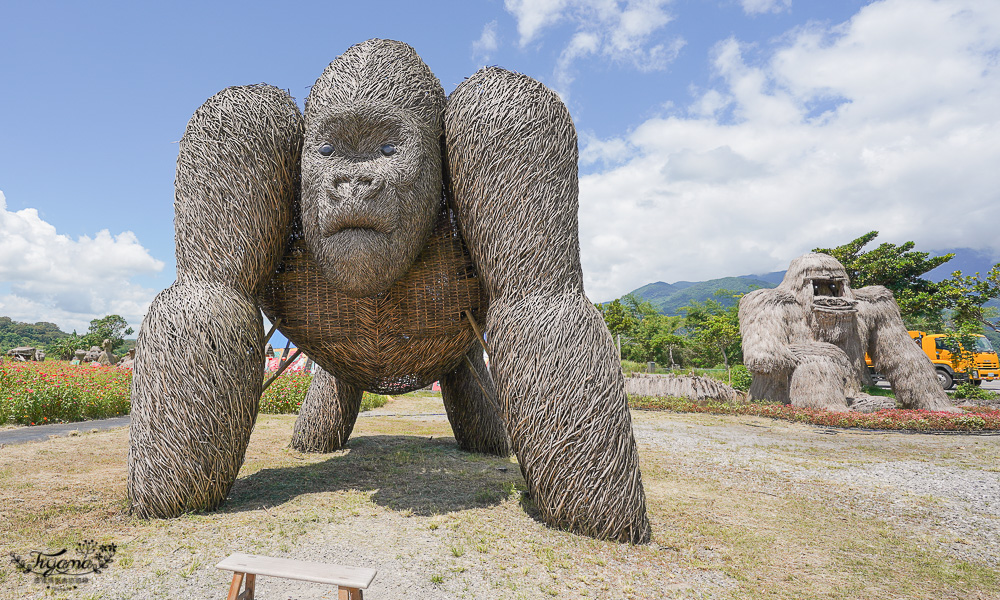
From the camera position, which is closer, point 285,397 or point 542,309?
point 542,309

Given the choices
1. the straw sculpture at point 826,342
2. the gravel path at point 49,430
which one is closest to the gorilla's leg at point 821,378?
the straw sculpture at point 826,342

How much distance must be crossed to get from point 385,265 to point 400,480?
215 centimetres

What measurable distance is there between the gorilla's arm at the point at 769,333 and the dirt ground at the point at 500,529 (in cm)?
497

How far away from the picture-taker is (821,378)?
415 inches

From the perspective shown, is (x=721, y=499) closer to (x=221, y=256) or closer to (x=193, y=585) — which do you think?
(x=193, y=585)

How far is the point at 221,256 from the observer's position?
3570 millimetres

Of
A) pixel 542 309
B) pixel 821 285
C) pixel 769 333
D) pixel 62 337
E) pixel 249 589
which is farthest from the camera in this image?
pixel 62 337

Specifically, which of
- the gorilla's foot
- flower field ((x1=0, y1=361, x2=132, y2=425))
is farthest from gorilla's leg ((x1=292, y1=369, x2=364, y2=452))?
flower field ((x1=0, y1=361, x2=132, y2=425))

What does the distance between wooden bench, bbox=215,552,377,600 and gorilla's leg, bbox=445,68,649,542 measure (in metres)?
1.52

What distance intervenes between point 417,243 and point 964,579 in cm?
384

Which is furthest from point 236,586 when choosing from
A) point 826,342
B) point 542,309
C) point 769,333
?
point 826,342

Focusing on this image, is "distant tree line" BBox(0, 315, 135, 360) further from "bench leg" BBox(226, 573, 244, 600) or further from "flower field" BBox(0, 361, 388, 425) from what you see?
"bench leg" BBox(226, 573, 244, 600)

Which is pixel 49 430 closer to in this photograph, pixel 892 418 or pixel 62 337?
pixel 892 418

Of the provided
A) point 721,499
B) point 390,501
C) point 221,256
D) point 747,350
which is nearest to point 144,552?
point 390,501
